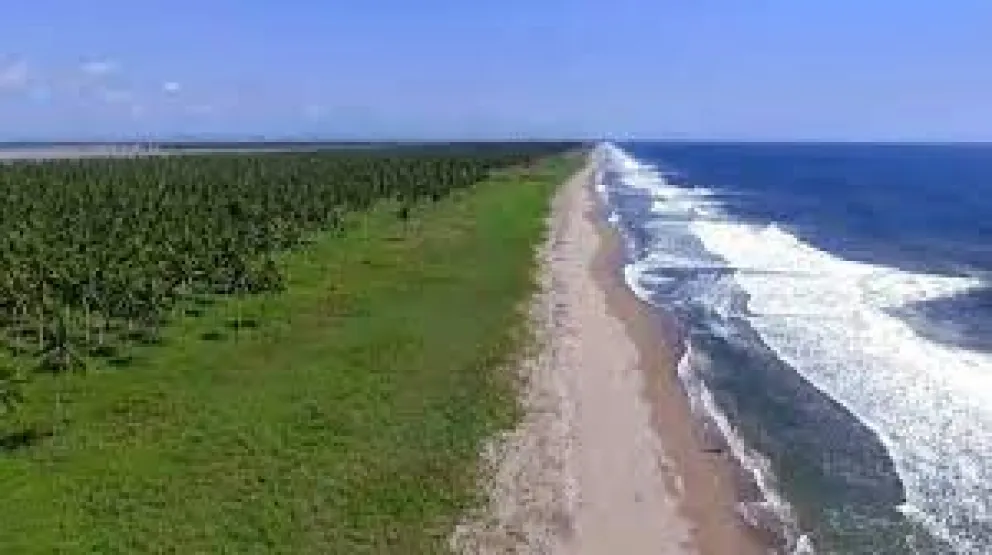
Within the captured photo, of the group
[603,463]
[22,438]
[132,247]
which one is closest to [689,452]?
[603,463]

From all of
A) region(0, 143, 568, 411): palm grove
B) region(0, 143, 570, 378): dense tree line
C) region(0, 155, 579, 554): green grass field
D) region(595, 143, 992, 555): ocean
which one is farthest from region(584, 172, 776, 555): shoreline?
region(0, 143, 568, 411): palm grove

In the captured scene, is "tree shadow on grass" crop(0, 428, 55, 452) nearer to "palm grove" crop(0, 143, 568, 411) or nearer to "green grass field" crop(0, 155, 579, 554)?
"green grass field" crop(0, 155, 579, 554)

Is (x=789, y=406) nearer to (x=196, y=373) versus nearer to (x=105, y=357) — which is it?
(x=196, y=373)

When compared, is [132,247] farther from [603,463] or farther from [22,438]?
[603,463]

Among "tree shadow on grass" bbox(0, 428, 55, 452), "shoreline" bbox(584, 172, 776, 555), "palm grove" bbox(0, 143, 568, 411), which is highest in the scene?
"palm grove" bbox(0, 143, 568, 411)

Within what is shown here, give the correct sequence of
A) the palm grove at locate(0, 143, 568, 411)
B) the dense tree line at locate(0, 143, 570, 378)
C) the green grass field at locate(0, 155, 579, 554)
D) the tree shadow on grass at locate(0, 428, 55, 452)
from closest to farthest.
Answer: the green grass field at locate(0, 155, 579, 554) → the tree shadow on grass at locate(0, 428, 55, 452) → the palm grove at locate(0, 143, 568, 411) → the dense tree line at locate(0, 143, 570, 378)

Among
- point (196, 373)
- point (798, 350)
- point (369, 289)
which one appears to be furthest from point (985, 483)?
point (369, 289)

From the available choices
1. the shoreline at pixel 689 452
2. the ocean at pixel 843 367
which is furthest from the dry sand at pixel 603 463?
the ocean at pixel 843 367
